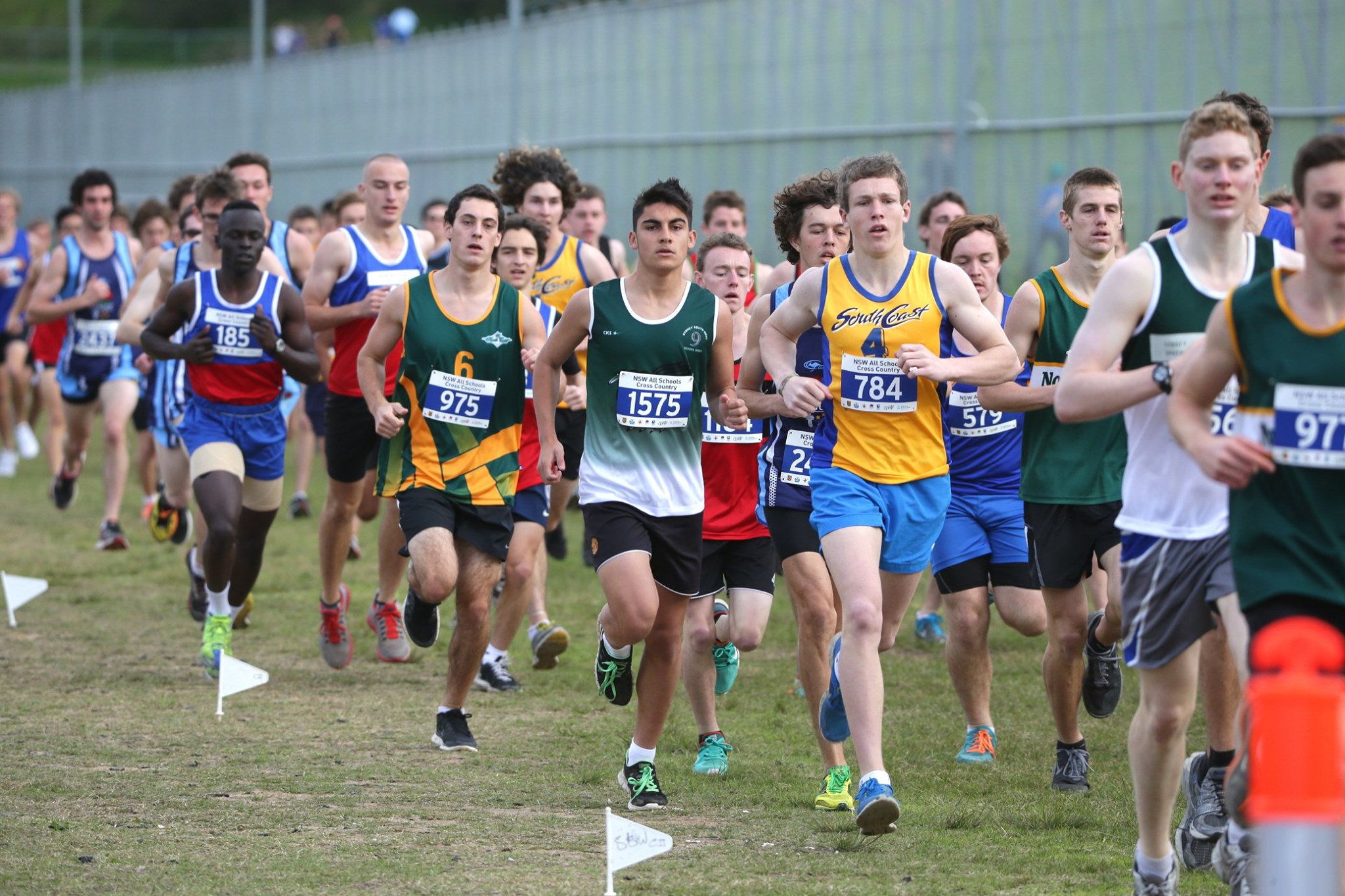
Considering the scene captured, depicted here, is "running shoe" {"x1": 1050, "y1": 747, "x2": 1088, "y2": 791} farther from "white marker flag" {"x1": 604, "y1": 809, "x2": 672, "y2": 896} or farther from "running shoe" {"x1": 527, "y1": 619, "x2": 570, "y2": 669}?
"running shoe" {"x1": 527, "y1": 619, "x2": 570, "y2": 669}

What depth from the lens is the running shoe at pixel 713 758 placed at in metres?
7.13

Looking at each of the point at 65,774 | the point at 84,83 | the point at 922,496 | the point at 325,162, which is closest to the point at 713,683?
the point at 922,496

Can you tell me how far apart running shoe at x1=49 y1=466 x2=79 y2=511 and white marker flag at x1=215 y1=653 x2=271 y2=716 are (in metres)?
A: 7.05

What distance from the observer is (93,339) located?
13773 mm

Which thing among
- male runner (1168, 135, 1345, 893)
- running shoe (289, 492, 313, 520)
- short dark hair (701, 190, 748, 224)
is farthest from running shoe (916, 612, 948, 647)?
running shoe (289, 492, 313, 520)

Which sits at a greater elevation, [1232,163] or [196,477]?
[1232,163]

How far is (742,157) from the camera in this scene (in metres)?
19.7

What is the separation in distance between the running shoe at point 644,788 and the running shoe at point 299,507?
931cm

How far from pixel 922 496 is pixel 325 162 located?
27.1m

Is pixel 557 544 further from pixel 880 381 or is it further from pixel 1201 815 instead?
pixel 1201 815

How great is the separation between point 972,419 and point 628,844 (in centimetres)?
301

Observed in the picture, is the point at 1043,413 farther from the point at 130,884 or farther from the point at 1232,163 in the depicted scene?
the point at 130,884

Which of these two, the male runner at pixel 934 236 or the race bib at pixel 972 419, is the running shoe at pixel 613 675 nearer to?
the race bib at pixel 972 419

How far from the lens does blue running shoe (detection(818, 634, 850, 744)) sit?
6.47 m
